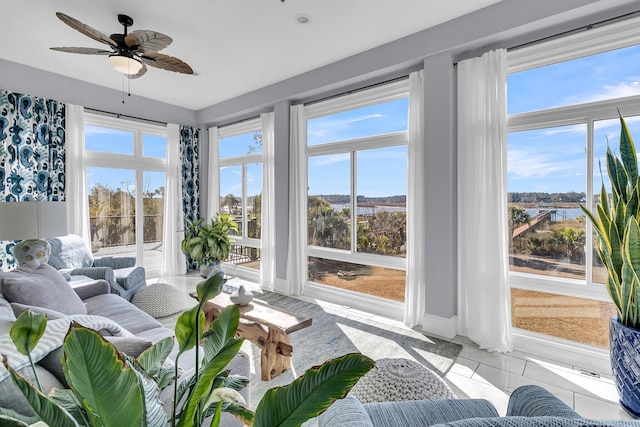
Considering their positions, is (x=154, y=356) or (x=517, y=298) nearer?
(x=154, y=356)

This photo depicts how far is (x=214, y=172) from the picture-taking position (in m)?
5.82

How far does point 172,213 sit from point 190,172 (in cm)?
83

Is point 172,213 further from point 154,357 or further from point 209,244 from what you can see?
point 154,357

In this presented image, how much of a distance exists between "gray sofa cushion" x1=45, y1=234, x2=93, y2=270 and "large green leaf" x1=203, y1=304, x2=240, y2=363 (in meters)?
3.92

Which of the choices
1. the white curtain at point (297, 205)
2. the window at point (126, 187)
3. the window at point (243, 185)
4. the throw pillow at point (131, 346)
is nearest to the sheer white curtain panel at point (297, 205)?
the white curtain at point (297, 205)

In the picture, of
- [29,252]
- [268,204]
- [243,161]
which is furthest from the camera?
[243,161]

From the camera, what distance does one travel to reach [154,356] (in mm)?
784

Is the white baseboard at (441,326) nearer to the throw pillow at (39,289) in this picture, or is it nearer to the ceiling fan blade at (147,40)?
the throw pillow at (39,289)

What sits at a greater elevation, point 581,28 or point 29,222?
point 581,28

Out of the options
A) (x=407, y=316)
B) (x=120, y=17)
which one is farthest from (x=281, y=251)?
(x=120, y=17)

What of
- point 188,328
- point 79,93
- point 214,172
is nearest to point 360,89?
point 214,172

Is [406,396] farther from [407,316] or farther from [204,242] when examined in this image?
[204,242]

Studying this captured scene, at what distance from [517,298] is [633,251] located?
1.18 meters

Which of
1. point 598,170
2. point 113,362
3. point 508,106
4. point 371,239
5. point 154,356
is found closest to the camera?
point 113,362
